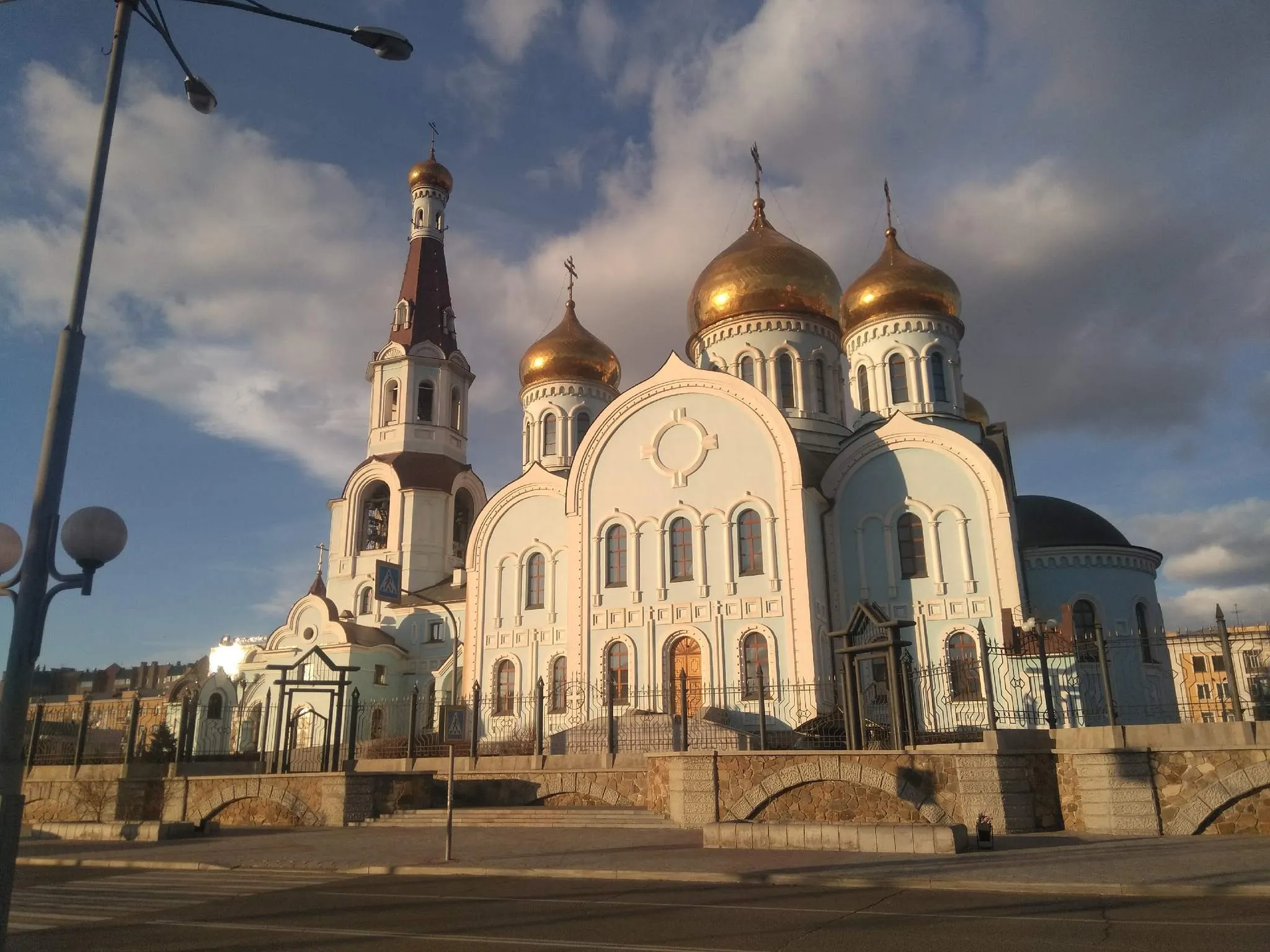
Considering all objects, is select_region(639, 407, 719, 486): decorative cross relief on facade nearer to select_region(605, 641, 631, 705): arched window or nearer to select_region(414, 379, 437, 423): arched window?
select_region(605, 641, 631, 705): arched window

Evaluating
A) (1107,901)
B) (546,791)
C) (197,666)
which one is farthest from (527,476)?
(197,666)

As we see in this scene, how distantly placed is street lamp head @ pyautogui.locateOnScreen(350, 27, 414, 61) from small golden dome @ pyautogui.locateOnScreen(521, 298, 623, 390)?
27660mm

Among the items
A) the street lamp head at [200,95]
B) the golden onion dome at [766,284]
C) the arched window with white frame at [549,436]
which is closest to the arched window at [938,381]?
the golden onion dome at [766,284]

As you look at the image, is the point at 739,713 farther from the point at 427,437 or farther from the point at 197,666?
the point at 197,666

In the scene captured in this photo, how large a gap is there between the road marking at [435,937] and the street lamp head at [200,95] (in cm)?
584

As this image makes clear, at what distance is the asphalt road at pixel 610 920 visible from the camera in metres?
5.64

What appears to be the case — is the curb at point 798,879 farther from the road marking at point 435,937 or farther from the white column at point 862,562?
the white column at point 862,562

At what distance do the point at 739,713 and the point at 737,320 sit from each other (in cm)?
1211

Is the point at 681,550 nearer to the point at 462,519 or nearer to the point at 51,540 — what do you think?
the point at 462,519

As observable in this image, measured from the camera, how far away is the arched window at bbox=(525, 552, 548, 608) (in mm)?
25906

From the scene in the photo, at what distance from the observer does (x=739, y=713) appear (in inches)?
843

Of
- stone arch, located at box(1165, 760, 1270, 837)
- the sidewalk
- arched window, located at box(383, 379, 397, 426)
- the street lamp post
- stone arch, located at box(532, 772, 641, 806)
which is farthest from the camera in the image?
arched window, located at box(383, 379, 397, 426)

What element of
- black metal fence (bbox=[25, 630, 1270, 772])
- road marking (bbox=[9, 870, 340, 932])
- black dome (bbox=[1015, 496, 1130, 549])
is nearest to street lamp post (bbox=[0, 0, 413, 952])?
road marking (bbox=[9, 870, 340, 932])

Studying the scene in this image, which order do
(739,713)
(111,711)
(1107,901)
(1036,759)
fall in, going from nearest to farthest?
(1107,901), (1036,759), (739,713), (111,711)
